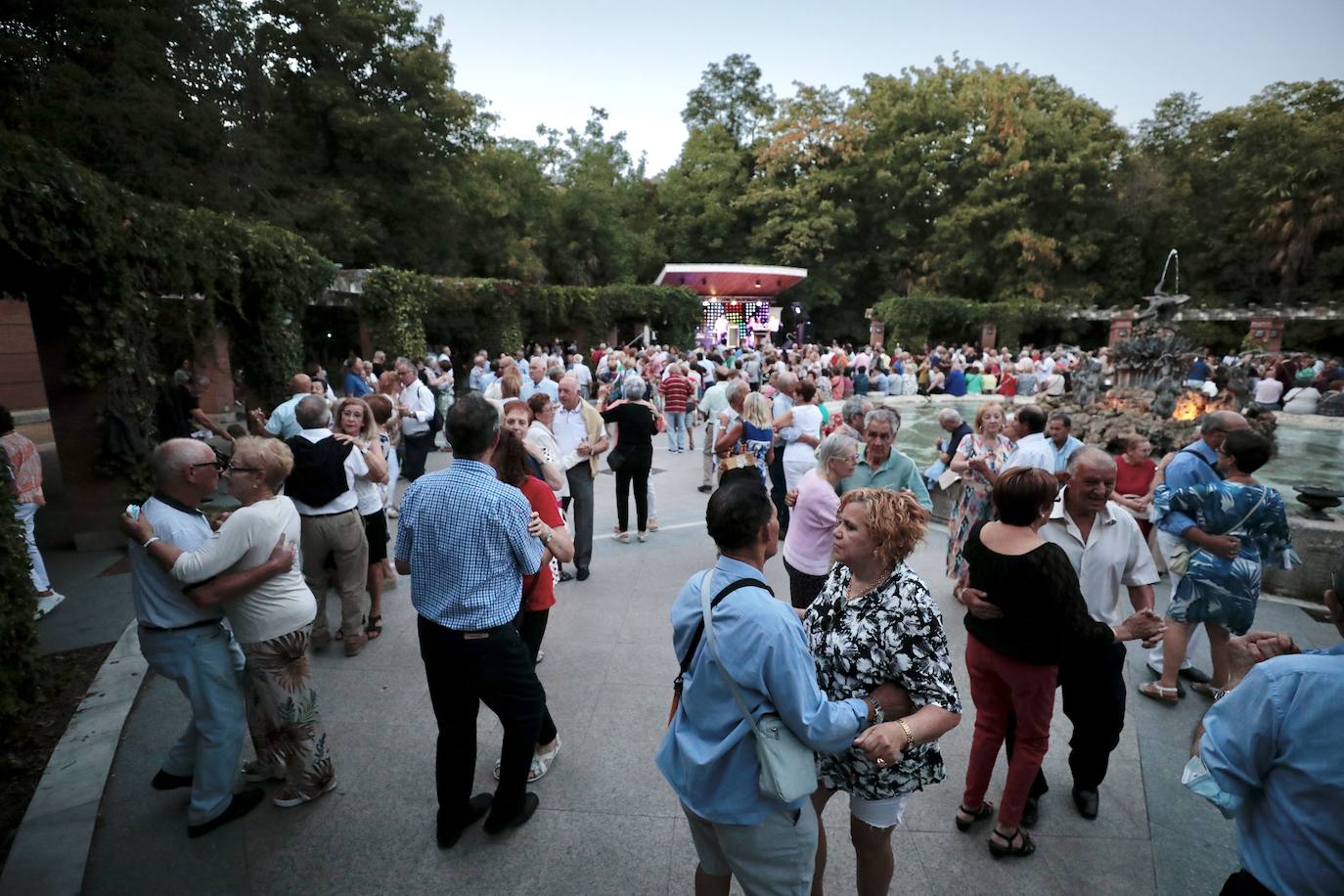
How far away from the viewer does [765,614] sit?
171 cm

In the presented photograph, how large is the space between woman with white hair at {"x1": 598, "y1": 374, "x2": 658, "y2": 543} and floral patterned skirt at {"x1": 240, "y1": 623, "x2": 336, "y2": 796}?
146 inches

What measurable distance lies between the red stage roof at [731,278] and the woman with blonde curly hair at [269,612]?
27.2 m

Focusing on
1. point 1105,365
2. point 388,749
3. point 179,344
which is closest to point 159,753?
point 388,749

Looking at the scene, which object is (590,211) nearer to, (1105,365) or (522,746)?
(1105,365)

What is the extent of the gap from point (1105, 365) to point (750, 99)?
35.0 m

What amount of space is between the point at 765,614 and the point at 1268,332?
120 feet

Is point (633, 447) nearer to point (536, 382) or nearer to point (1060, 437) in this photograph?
point (536, 382)

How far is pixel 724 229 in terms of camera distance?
38.8 m

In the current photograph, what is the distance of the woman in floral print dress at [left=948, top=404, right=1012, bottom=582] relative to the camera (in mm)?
4730

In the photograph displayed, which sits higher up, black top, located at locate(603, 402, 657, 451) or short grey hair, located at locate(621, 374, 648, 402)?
short grey hair, located at locate(621, 374, 648, 402)

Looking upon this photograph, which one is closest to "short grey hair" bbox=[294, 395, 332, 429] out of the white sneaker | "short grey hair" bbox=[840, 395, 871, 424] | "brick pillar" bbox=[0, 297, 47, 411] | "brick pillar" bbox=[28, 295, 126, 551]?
the white sneaker

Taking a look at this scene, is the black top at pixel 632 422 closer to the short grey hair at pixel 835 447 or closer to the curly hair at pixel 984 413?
the short grey hair at pixel 835 447

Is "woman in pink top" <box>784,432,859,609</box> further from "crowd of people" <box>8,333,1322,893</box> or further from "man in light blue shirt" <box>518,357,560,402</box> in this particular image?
"man in light blue shirt" <box>518,357,560,402</box>

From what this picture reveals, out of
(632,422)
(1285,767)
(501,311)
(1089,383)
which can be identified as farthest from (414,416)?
(501,311)
